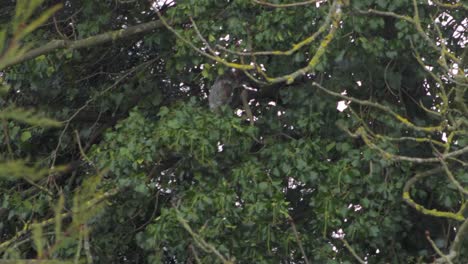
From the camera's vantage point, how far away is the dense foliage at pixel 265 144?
24.0 ft

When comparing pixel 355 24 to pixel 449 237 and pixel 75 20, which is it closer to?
pixel 449 237

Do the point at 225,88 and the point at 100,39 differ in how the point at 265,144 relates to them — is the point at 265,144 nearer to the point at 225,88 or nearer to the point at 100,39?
the point at 225,88

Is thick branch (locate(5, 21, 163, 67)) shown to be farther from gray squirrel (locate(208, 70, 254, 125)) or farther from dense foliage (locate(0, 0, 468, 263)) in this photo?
gray squirrel (locate(208, 70, 254, 125))

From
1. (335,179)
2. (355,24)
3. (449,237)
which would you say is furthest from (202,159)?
(449,237)

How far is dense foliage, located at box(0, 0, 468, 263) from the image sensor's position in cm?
730

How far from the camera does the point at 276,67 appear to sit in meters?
7.79

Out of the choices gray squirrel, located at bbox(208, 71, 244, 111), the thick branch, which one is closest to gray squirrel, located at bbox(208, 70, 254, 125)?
gray squirrel, located at bbox(208, 71, 244, 111)

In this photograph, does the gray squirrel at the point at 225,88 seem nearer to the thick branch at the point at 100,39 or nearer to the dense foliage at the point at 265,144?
the dense foliage at the point at 265,144

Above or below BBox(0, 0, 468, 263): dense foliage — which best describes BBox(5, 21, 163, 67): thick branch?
above

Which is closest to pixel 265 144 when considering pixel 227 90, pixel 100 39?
pixel 227 90

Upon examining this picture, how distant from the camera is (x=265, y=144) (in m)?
7.95

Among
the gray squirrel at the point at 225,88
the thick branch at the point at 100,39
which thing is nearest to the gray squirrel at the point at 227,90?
the gray squirrel at the point at 225,88

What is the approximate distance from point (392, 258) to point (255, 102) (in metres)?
1.71

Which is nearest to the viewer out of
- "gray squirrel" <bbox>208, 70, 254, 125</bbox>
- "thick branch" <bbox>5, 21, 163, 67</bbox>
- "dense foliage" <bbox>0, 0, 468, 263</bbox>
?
"dense foliage" <bbox>0, 0, 468, 263</bbox>
